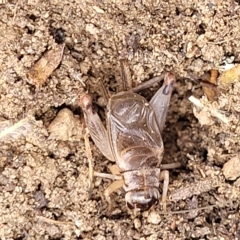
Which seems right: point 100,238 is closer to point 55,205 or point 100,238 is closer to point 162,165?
point 55,205

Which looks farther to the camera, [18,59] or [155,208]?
[155,208]

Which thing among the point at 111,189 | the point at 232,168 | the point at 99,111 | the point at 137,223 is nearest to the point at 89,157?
the point at 111,189

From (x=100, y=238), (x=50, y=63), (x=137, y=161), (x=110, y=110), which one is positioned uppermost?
(x=50, y=63)

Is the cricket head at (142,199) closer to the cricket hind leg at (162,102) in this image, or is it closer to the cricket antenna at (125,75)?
the cricket hind leg at (162,102)

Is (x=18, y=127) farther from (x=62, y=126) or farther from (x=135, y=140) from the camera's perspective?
(x=135, y=140)

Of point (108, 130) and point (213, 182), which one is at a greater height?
point (108, 130)

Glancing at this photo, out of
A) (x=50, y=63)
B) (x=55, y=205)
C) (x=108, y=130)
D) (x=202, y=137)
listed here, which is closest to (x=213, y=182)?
(x=202, y=137)
